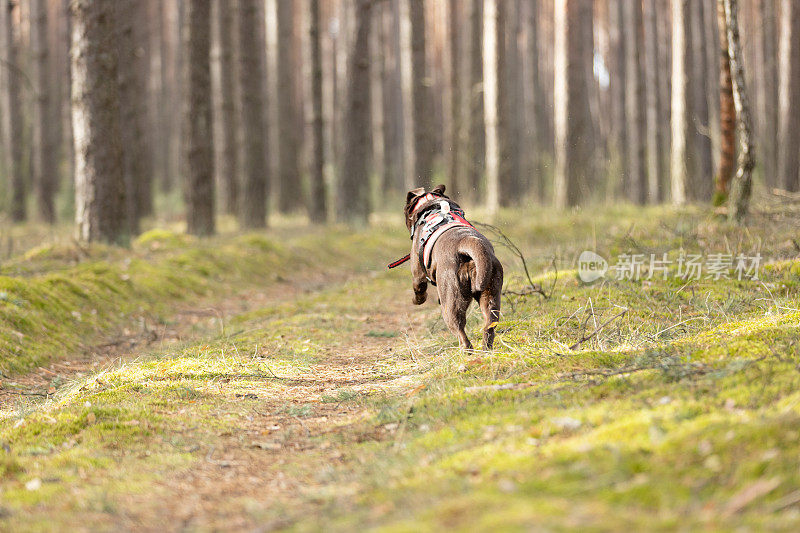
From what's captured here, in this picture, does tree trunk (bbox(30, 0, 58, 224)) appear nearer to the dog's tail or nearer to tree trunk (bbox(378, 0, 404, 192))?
tree trunk (bbox(378, 0, 404, 192))

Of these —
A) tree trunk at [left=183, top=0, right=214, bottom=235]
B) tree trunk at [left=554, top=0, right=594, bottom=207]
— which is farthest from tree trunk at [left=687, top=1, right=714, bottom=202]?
tree trunk at [left=183, top=0, right=214, bottom=235]

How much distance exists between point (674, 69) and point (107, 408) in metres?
15.5

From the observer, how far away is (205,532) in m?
2.88

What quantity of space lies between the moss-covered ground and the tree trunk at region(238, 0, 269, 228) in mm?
7134

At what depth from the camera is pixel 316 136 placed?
1728 cm

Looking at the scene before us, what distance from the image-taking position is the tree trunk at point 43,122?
63.3 feet

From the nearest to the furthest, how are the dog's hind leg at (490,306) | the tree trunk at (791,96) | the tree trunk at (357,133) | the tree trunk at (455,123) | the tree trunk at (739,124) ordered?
the dog's hind leg at (490,306) < the tree trunk at (739,124) < the tree trunk at (357,133) < the tree trunk at (791,96) < the tree trunk at (455,123)

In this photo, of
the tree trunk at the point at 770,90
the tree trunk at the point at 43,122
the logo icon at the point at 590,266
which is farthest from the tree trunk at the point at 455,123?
the logo icon at the point at 590,266

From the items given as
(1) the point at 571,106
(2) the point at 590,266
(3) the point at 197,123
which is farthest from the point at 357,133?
(2) the point at 590,266

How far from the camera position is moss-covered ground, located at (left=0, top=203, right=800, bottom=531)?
277cm

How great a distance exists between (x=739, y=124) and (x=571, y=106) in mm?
7000

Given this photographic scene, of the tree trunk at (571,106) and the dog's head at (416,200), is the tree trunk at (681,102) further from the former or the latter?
the dog's head at (416,200)

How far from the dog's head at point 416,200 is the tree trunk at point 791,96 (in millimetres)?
15080

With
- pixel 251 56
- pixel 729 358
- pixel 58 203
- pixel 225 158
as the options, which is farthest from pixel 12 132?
pixel 729 358
